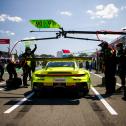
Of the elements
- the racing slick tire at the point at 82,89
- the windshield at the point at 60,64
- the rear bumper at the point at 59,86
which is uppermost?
the windshield at the point at 60,64

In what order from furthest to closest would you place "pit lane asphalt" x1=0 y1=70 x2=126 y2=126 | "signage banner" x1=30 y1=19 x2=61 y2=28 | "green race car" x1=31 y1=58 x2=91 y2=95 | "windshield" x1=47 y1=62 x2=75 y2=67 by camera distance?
"signage banner" x1=30 y1=19 x2=61 y2=28 → "windshield" x1=47 y1=62 x2=75 y2=67 → "green race car" x1=31 y1=58 x2=91 y2=95 → "pit lane asphalt" x1=0 y1=70 x2=126 y2=126

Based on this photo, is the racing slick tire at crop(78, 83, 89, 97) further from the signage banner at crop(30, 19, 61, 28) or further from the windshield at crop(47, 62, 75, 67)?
the signage banner at crop(30, 19, 61, 28)

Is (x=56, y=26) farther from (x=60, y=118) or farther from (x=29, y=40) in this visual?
(x=60, y=118)

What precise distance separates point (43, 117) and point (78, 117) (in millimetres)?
811

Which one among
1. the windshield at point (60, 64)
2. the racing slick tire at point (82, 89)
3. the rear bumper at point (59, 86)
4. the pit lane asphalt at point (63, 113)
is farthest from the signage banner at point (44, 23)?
the pit lane asphalt at point (63, 113)

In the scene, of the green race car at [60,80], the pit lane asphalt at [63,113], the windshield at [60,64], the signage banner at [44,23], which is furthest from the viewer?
the signage banner at [44,23]

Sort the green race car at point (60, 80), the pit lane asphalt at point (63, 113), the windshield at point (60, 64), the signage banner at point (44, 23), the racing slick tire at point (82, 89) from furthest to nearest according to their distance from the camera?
the signage banner at point (44, 23)
the windshield at point (60, 64)
the racing slick tire at point (82, 89)
the green race car at point (60, 80)
the pit lane asphalt at point (63, 113)

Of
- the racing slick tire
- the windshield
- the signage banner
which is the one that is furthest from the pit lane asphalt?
the signage banner

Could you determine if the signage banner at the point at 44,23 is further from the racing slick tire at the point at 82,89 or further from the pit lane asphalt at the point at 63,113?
the pit lane asphalt at the point at 63,113

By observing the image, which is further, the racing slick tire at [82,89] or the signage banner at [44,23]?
the signage banner at [44,23]

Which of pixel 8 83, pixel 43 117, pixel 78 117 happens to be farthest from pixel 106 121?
pixel 8 83

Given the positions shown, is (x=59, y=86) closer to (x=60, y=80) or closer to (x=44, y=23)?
(x=60, y=80)

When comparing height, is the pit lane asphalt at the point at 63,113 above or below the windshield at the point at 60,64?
below

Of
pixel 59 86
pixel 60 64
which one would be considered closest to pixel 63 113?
pixel 59 86
